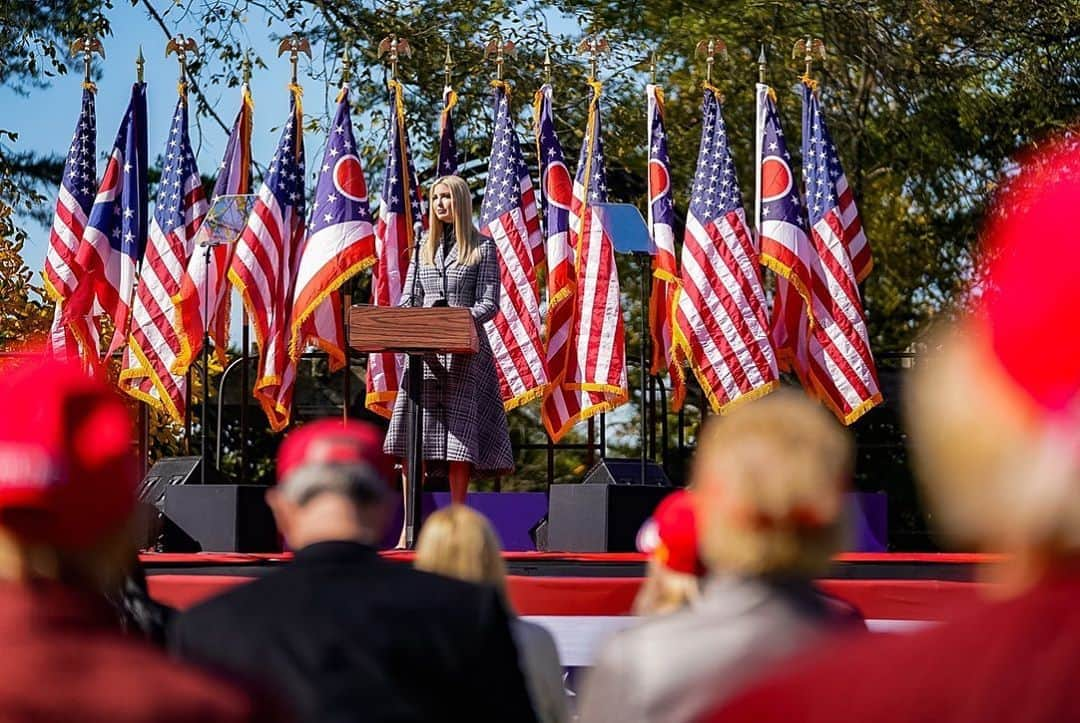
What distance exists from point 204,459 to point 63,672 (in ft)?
26.6

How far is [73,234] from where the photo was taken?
36.7 ft

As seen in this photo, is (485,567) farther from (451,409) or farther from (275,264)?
(275,264)

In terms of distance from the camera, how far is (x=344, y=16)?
17.0 metres

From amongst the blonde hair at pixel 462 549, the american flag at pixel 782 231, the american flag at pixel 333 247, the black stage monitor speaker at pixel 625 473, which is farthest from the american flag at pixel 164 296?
the blonde hair at pixel 462 549

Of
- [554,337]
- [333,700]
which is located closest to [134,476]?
[333,700]

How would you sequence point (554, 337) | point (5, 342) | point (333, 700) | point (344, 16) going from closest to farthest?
point (333, 700), point (554, 337), point (5, 342), point (344, 16)

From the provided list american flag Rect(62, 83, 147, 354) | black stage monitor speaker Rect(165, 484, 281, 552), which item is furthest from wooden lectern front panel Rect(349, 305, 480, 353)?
american flag Rect(62, 83, 147, 354)

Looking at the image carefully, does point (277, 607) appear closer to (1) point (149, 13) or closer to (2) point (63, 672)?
→ (2) point (63, 672)

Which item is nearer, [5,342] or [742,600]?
[742,600]

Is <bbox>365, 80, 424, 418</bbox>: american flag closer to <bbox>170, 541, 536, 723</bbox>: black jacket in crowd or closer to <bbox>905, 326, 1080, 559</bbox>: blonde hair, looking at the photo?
<bbox>170, 541, 536, 723</bbox>: black jacket in crowd

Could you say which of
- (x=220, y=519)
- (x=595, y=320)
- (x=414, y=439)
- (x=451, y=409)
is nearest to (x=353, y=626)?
(x=414, y=439)

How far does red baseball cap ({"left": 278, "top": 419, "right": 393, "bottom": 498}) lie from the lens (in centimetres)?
242

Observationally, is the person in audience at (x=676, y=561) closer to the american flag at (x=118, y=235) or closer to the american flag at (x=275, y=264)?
the american flag at (x=275, y=264)

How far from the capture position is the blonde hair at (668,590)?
279 centimetres
